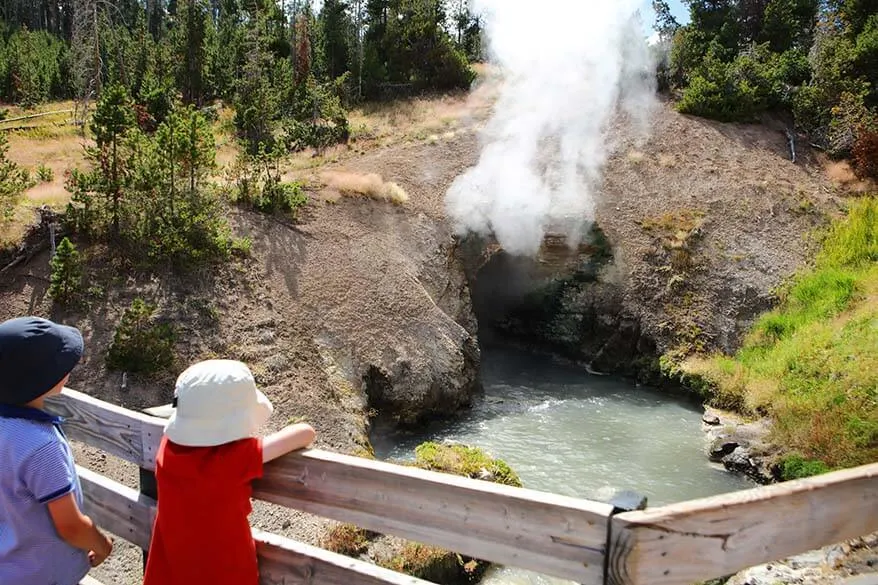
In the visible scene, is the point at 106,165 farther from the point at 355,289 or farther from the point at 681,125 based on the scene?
the point at 681,125

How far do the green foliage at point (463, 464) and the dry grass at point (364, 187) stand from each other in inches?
363

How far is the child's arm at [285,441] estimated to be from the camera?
112 inches

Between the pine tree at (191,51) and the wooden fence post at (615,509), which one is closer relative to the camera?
the wooden fence post at (615,509)

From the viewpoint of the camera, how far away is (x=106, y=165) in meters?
Result: 13.1

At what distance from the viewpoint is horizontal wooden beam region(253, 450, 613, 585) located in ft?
7.89

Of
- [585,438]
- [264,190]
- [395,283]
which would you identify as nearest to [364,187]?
[264,190]

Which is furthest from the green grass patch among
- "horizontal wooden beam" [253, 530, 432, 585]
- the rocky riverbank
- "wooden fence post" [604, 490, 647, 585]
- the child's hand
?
the child's hand

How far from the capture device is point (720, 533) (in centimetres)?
232

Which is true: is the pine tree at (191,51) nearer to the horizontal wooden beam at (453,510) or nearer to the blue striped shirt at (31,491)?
the blue striped shirt at (31,491)

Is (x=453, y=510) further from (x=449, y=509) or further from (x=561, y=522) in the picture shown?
(x=561, y=522)

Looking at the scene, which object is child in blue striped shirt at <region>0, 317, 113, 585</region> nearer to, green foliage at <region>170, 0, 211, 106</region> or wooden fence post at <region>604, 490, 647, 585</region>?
wooden fence post at <region>604, 490, 647, 585</region>

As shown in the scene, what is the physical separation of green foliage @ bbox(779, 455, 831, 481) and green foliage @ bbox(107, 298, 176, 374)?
1080 centimetres

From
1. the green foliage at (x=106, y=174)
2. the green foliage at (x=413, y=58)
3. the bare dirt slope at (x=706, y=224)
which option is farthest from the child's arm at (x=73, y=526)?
the green foliage at (x=413, y=58)

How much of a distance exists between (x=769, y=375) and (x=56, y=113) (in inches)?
1227
